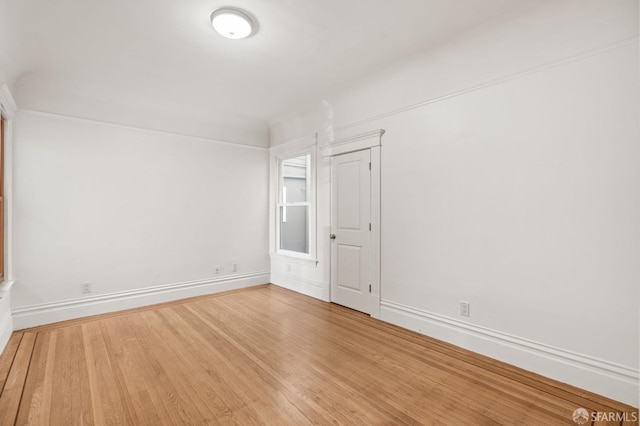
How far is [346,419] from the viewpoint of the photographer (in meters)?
1.84

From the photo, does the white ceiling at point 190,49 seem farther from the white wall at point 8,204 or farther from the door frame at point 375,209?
the door frame at point 375,209

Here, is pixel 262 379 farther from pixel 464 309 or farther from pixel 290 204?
pixel 290 204

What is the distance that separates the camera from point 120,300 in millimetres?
3908

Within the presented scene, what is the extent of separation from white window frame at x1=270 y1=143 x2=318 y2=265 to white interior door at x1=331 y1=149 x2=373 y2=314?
0.44 metres

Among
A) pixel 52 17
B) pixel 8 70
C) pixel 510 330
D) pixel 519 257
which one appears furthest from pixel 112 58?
pixel 510 330

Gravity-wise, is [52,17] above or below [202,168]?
above

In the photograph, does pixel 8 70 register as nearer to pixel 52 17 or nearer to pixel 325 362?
pixel 52 17

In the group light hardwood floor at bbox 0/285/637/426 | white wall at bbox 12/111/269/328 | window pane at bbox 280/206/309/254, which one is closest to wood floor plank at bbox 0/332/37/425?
light hardwood floor at bbox 0/285/637/426

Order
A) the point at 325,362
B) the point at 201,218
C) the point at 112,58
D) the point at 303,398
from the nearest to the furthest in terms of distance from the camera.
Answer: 1. the point at 303,398
2. the point at 325,362
3. the point at 112,58
4. the point at 201,218

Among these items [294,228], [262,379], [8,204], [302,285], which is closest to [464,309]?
[262,379]

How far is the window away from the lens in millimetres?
4922

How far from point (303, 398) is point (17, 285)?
343 centimetres

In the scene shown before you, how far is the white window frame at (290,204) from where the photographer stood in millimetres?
4523

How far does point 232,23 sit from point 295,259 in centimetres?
332
